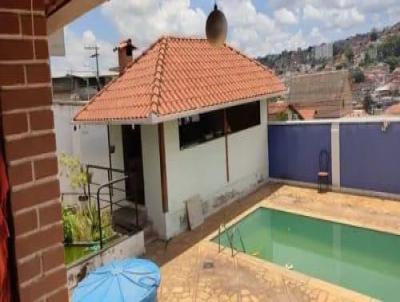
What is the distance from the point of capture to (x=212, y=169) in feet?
42.0

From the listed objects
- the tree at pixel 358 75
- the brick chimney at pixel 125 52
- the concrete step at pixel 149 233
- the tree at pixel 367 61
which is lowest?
the concrete step at pixel 149 233

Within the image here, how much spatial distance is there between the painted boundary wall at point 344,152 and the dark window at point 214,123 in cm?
137

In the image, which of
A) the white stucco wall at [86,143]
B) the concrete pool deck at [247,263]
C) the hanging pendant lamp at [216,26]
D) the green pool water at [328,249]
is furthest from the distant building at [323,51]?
the hanging pendant lamp at [216,26]

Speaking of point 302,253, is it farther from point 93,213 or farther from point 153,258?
point 93,213

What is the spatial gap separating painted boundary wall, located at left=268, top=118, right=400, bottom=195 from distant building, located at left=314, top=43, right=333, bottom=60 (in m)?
58.6

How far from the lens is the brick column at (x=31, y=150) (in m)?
1.74

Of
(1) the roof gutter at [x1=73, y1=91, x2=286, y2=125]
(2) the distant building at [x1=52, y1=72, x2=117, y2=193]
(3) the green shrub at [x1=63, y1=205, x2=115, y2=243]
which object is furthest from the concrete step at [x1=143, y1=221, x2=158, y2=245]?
(1) the roof gutter at [x1=73, y1=91, x2=286, y2=125]

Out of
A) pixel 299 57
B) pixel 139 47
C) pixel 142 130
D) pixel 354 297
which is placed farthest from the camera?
pixel 299 57

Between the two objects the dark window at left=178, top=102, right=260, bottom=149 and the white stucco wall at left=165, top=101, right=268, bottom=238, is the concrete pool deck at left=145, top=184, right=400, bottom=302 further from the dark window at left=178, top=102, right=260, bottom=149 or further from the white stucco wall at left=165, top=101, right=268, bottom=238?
the dark window at left=178, top=102, right=260, bottom=149

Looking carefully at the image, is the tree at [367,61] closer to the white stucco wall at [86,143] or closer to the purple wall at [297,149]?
the purple wall at [297,149]

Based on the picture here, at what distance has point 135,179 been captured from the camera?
11523 millimetres

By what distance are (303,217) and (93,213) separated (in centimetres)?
628

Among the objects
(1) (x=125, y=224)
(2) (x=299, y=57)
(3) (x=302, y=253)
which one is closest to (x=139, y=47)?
(1) (x=125, y=224)

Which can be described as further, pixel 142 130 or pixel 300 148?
pixel 300 148
